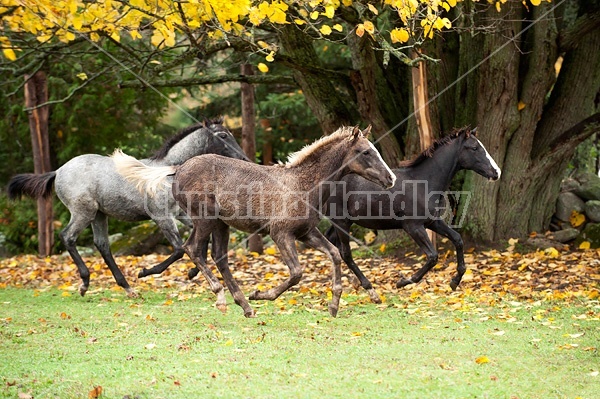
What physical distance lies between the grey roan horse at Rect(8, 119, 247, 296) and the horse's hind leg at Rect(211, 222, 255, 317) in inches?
80.6

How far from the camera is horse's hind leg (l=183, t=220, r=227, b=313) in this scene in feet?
32.0

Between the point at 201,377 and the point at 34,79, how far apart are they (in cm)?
1331

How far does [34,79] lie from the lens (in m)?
18.0

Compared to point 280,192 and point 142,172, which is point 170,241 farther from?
point 280,192

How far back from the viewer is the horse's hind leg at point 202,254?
9.77 m

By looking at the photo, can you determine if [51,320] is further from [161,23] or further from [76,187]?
[161,23]

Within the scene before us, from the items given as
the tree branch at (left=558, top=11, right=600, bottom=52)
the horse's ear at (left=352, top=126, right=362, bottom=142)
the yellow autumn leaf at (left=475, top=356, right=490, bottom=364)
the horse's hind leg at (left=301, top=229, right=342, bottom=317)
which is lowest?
the yellow autumn leaf at (left=475, top=356, right=490, bottom=364)

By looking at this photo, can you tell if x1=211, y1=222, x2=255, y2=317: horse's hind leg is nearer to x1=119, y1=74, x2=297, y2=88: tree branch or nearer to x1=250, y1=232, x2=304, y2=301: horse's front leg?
x1=250, y1=232, x2=304, y2=301: horse's front leg

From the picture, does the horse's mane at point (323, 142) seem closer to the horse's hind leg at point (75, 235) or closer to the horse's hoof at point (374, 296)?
the horse's hoof at point (374, 296)

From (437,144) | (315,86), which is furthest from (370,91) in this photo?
(437,144)

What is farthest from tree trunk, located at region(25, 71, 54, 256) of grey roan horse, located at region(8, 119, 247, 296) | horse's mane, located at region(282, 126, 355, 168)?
horse's mane, located at region(282, 126, 355, 168)

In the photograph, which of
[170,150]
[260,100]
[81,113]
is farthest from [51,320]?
[260,100]

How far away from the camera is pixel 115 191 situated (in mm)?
12109

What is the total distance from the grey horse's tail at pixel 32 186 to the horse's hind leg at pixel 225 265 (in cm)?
388
